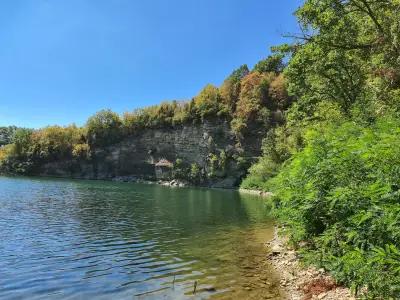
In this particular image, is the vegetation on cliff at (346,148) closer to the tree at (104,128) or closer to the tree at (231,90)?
the tree at (231,90)

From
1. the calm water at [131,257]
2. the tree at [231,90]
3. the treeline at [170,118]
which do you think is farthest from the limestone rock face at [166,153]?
the calm water at [131,257]

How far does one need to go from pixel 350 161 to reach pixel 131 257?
9.90m

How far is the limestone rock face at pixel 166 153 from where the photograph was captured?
84.1 m

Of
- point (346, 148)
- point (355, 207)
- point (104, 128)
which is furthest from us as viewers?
point (104, 128)

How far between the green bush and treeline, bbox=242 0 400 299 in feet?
0.07

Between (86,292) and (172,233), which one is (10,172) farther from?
(86,292)

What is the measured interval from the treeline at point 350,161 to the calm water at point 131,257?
2.59 meters

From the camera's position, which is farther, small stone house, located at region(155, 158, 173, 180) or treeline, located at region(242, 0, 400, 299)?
small stone house, located at region(155, 158, 173, 180)

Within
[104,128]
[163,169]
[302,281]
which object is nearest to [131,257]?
[302,281]

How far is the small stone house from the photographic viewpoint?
93.1 metres

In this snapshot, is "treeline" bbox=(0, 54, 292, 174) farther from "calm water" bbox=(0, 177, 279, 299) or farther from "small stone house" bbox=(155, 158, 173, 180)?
"calm water" bbox=(0, 177, 279, 299)

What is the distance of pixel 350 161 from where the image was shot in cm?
981

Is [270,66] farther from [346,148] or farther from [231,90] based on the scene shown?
[346,148]

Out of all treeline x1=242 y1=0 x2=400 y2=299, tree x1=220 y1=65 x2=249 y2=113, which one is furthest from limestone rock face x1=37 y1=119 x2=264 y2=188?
treeline x1=242 y1=0 x2=400 y2=299
